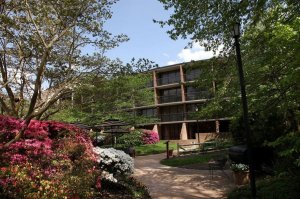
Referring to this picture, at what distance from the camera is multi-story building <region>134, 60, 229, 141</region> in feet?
147

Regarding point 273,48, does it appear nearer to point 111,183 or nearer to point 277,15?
point 277,15

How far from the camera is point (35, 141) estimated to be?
10172 millimetres

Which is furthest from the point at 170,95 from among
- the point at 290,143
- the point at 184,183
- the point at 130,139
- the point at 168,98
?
the point at 290,143

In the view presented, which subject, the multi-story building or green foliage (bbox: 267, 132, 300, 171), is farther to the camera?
the multi-story building

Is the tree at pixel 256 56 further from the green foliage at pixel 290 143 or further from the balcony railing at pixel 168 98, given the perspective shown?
the balcony railing at pixel 168 98

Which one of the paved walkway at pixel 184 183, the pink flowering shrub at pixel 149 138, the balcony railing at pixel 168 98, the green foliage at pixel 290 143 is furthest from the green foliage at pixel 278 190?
the balcony railing at pixel 168 98

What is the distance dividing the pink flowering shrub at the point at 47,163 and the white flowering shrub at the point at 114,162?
2.33ft

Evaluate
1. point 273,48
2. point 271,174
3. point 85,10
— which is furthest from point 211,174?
point 85,10

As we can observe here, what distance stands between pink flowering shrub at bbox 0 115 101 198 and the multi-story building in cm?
3317

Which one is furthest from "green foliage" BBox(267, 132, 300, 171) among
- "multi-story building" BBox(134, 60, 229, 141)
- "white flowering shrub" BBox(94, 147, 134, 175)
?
"multi-story building" BBox(134, 60, 229, 141)

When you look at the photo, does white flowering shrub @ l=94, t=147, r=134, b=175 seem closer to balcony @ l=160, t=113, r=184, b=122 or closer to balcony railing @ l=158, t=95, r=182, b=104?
balcony @ l=160, t=113, r=184, b=122

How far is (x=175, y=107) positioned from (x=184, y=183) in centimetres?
3422

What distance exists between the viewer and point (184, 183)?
43.5 feet

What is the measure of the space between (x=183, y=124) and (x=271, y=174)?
33439 millimetres
